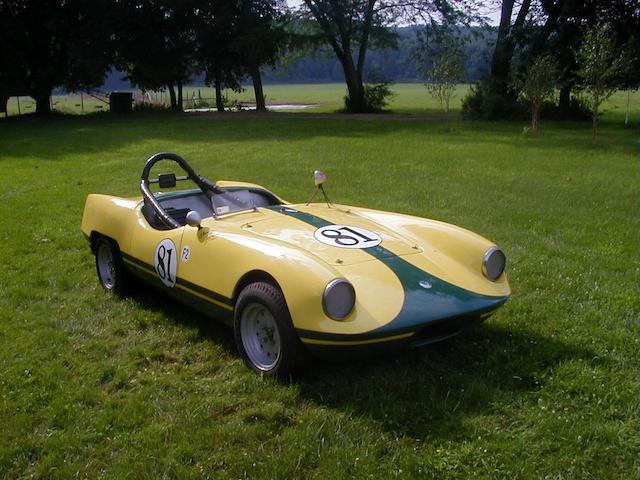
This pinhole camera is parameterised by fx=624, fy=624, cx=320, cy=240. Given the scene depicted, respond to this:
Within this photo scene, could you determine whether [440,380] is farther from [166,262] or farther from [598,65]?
[598,65]

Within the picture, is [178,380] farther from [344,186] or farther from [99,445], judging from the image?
[344,186]

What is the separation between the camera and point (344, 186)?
33.6 feet

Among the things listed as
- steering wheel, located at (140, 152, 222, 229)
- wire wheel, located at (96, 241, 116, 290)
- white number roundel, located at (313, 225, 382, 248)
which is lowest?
wire wheel, located at (96, 241, 116, 290)

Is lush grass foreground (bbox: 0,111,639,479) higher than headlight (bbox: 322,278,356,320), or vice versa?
headlight (bbox: 322,278,356,320)

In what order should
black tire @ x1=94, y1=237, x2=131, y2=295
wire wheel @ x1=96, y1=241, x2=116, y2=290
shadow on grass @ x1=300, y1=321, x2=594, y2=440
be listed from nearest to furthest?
shadow on grass @ x1=300, y1=321, x2=594, y2=440 < black tire @ x1=94, y1=237, x2=131, y2=295 < wire wheel @ x1=96, y1=241, x2=116, y2=290

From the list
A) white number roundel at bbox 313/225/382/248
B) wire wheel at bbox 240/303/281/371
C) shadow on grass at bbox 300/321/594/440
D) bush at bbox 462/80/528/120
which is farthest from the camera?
bush at bbox 462/80/528/120

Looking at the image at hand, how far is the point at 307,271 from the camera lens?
3359mm

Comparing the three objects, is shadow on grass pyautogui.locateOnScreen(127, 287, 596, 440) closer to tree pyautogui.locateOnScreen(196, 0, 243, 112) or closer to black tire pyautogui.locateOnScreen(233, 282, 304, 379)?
black tire pyautogui.locateOnScreen(233, 282, 304, 379)

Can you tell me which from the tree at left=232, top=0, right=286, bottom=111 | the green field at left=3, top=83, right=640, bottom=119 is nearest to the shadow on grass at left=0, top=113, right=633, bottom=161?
the tree at left=232, top=0, right=286, bottom=111

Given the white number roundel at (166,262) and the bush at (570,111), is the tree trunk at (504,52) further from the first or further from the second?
the white number roundel at (166,262)

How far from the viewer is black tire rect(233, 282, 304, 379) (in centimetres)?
338

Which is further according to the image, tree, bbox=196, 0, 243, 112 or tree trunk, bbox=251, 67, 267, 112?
tree trunk, bbox=251, 67, 267, 112

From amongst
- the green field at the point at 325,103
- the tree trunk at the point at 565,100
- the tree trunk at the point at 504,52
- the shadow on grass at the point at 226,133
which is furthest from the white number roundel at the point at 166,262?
the tree trunk at the point at 565,100

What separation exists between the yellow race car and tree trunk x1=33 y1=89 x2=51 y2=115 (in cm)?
2796
